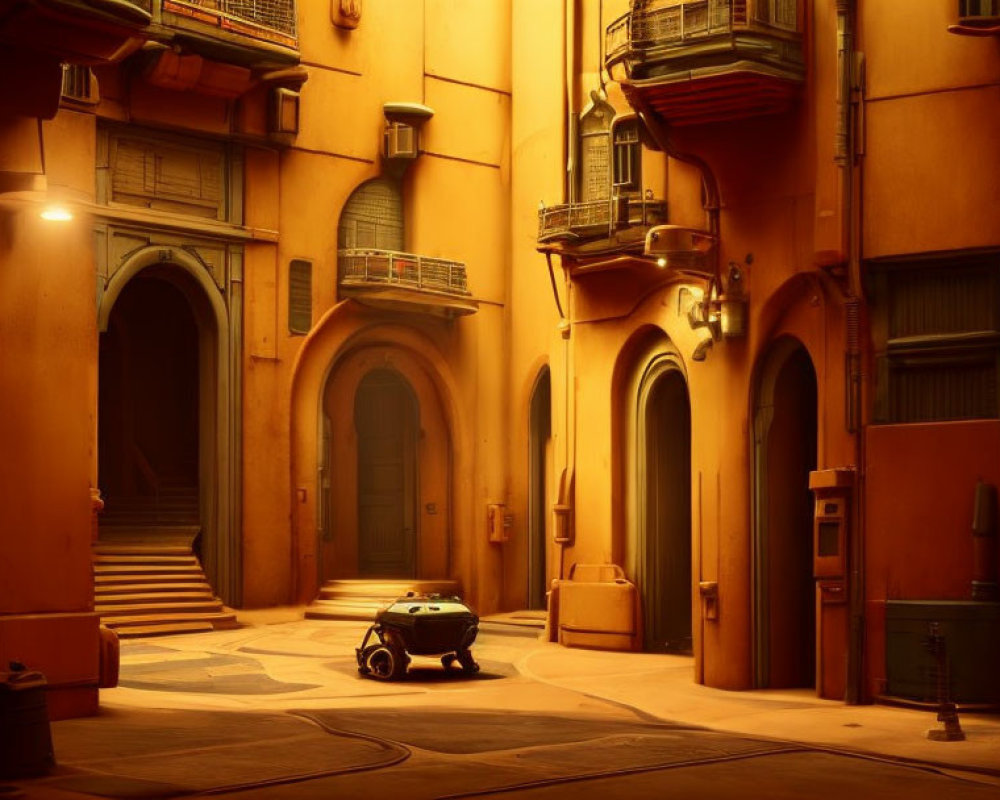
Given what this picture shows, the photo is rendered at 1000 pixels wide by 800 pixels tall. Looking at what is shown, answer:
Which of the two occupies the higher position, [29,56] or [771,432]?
[29,56]

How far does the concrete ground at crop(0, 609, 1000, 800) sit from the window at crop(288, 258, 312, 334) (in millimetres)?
7488

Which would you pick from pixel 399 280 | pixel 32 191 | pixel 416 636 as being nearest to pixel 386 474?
pixel 399 280

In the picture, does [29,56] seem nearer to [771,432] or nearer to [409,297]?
[771,432]

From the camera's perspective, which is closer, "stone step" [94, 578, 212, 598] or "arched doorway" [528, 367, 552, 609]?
"stone step" [94, 578, 212, 598]

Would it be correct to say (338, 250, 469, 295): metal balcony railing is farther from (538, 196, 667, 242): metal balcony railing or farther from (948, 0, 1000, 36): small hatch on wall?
(948, 0, 1000, 36): small hatch on wall

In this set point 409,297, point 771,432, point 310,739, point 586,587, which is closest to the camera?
point 310,739

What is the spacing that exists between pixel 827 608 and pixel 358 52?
14817mm

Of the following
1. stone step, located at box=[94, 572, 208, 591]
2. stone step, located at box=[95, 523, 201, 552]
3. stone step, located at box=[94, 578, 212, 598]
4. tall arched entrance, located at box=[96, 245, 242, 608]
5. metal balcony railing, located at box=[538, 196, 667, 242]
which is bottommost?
stone step, located at box=[94, 578, 212, 598]

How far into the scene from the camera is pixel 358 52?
93.2 feet

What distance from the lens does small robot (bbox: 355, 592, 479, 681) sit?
19578 mm

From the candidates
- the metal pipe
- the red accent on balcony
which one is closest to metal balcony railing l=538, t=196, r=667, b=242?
the metal pipe

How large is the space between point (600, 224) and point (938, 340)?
22.3ft

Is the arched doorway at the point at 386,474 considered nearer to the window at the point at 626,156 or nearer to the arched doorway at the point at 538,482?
the arched doorway at the point at 538,482

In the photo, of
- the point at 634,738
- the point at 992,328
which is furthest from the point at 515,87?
the point at 634,738
